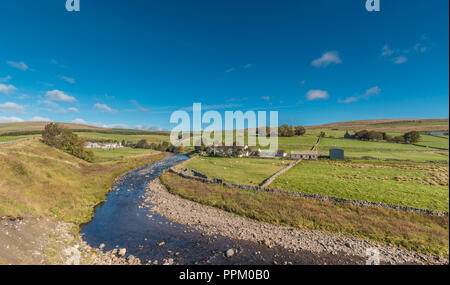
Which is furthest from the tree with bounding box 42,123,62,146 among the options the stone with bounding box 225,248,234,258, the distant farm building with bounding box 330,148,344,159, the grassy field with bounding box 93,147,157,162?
the distant farm building with bounding box 330,148,344,159

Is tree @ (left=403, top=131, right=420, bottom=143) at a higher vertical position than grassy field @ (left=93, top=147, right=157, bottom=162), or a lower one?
higher

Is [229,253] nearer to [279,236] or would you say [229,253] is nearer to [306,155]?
[279,236]

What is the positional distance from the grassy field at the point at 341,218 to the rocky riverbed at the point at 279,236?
0.75m

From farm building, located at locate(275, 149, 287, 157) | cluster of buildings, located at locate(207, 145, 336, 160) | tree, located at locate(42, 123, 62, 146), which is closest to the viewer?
tree, located at locate(42, 123, 62, 146)

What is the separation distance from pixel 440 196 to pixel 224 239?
21765 mm

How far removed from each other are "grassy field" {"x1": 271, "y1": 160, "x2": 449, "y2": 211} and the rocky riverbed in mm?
6400

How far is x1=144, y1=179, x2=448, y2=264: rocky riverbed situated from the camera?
11.7 meters

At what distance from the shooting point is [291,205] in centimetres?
1806

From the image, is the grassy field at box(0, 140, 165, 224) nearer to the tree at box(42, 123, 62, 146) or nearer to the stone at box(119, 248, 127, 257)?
the stone at box(119, 248, 127, 257)

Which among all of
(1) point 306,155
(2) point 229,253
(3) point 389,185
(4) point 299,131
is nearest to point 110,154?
(2) point 229,253

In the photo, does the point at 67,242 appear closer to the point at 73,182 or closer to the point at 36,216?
the point at 36,216

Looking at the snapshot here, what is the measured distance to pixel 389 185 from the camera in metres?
21.1

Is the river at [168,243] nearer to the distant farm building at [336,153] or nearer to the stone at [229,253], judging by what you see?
the stone at [229,253]
